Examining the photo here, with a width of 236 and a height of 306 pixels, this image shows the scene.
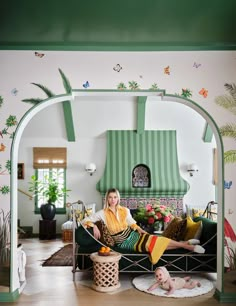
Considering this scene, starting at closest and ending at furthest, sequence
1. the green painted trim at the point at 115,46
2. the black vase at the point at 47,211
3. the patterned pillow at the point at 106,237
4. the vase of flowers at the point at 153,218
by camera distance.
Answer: the green painted trim at the point at 115,46 < the patterned pillow at the point at 106,237 < the vase of flowers at the point at 153,218 < the black vase at the point at 47,211

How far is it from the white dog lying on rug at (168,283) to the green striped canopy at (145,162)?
479cm

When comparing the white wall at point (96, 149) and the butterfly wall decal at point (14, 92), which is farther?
the white wall at point (96, 149)

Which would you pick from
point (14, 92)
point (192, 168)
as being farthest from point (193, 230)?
point (192, 168)

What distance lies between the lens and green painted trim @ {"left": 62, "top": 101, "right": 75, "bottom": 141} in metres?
9.21

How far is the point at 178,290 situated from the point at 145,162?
533cm

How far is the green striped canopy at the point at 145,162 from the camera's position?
9.99 m

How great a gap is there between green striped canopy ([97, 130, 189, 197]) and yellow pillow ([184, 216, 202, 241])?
3.96 m

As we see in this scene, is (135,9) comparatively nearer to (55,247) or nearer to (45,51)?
(45,51)

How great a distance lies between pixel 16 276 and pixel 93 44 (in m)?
2.95

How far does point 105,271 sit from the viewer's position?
509 centimetres

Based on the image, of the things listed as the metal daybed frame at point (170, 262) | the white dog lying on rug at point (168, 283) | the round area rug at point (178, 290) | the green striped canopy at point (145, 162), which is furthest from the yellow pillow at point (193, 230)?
the green striped canopy at point (145, 162)

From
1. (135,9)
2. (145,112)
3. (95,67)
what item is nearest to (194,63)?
(95,67)

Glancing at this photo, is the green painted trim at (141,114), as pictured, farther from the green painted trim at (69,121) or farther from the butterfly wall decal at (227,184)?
the butterfly wall decal at (227,184)

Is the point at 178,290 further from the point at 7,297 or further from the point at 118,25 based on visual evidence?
the point at 118,25
